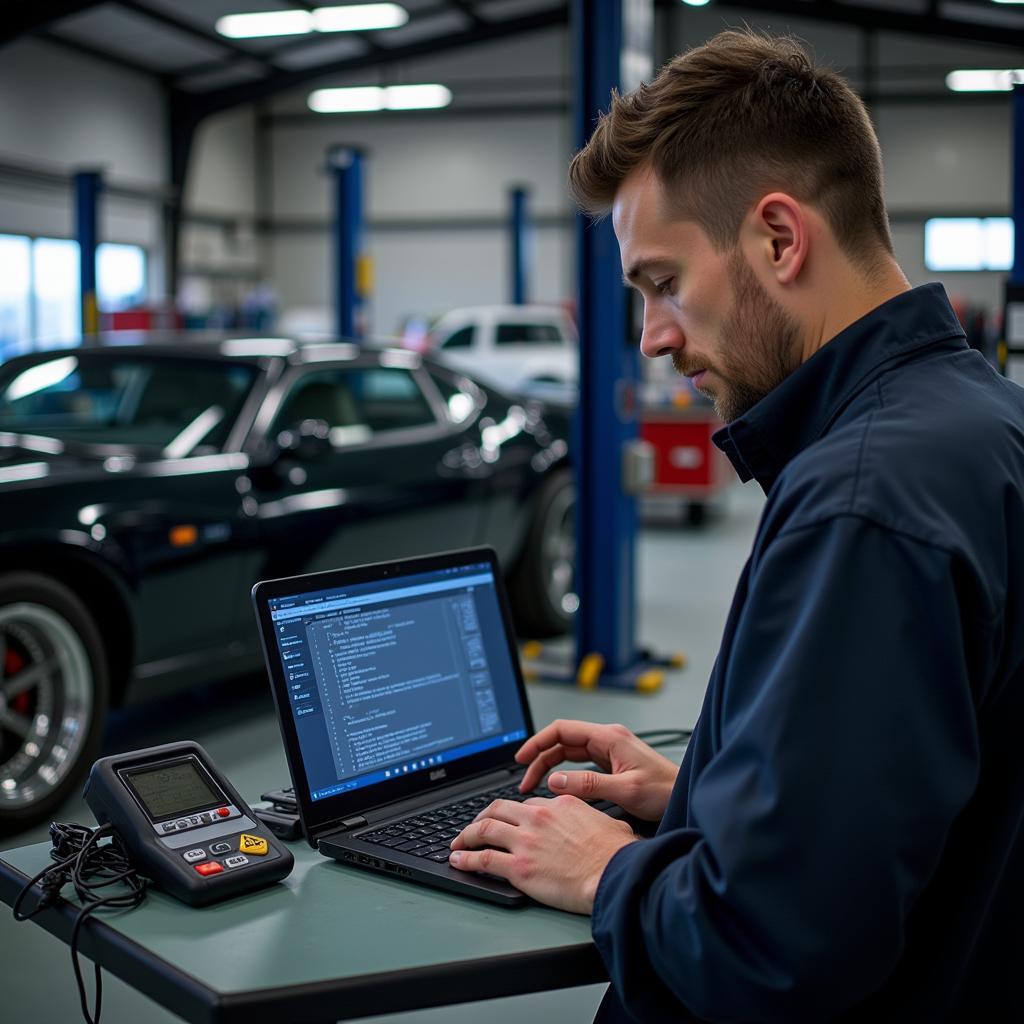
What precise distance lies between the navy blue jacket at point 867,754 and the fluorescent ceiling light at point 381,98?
19731mm

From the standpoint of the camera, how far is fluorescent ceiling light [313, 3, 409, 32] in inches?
604

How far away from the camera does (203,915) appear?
1284 millimetres

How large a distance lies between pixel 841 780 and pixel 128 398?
12.5ft

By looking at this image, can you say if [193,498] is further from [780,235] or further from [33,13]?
[33,13]

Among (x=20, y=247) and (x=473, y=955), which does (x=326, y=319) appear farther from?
(x=473, y=955)

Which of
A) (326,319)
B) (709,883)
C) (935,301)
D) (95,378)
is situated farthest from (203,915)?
(326,319)

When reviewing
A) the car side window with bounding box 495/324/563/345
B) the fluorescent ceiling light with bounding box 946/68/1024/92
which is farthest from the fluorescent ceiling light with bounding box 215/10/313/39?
the fluorescent ceiling light with bounding box 946/68/1024/92

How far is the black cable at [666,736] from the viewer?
201 centimetres

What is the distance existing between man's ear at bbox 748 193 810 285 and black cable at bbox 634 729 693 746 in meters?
0.98

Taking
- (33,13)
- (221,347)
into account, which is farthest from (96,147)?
(221,347)

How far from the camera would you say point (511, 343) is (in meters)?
15.2

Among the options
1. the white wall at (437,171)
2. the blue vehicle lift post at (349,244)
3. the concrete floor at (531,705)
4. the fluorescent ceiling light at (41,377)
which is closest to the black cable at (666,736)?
the concrete floor at (531,705)

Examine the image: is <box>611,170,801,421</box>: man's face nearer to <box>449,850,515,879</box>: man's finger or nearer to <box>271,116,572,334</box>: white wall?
<box>449,850,515,879</box>: man's finger

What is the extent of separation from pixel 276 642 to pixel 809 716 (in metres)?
0.74
